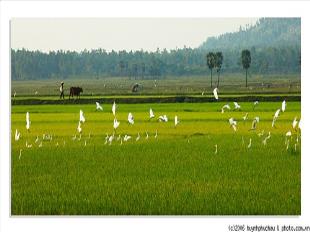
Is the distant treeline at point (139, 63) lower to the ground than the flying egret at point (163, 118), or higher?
higher

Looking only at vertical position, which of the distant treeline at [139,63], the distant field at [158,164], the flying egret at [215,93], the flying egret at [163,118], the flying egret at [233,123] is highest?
the distant treeline at [139,63]

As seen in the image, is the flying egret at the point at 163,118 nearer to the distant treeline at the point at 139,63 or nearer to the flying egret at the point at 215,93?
the distant treeline at the point at 139,63

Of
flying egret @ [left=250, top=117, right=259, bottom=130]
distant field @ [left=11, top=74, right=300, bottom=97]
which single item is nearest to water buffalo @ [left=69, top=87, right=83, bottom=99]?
distant field @ [left=11, top=74, right=300, bottom=97]

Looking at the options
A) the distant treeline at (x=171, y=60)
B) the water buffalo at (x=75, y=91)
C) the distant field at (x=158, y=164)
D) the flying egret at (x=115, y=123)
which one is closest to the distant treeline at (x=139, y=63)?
the distant treeline at (x=171, y=60)

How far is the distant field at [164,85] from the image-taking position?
25.3ft

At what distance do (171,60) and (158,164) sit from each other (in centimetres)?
102

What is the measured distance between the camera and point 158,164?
295 inches

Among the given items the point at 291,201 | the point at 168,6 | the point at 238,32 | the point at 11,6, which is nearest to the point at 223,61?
the point at 238,32

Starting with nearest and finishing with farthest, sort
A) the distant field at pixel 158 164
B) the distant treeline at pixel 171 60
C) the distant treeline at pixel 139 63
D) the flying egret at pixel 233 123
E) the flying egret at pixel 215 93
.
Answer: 1. the distant field at pixel 158 164
2. the distant treeline at pixel 171 60
3. the distant treeline at pixel 139 63
4. the flying egret at pixel 215 93
5. the flying egret at pixel 233 123

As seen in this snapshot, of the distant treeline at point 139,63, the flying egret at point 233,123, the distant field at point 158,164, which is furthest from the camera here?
the flying egret at point 233,123

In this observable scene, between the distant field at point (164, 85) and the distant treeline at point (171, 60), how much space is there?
0.06 m

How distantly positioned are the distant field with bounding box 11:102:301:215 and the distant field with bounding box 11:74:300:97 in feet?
0.48

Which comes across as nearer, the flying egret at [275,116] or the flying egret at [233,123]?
the flying egret at [275,116]

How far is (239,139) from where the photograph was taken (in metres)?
7.82
